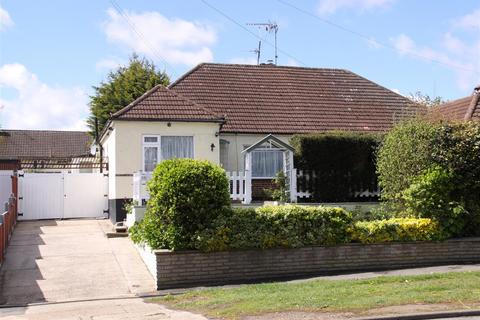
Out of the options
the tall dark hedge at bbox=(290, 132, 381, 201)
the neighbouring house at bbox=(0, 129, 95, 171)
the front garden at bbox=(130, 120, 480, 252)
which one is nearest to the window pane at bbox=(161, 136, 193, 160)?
the tall dark hedge at bbox=(290, 132, 381, 201)

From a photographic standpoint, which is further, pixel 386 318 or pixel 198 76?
pixel 198 76

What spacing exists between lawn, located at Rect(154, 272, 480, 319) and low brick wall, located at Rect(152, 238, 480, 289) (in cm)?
84

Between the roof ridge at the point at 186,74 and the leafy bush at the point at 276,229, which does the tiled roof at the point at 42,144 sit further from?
the leafy bush at the point at 276,229

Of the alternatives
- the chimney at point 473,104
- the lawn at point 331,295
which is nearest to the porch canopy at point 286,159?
the lawn at point 331,295

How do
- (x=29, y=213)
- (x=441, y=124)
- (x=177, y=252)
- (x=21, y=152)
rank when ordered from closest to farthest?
(x=177, y=252), (x=441, y=124), (x=29, y=213), (x=21, y=152)

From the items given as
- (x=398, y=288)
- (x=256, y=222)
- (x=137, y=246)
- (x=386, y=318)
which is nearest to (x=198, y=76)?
(x=137, y=246)

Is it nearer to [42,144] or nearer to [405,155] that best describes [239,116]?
[405,155]

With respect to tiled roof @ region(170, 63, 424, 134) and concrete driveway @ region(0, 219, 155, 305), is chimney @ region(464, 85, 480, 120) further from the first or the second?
concrete driveway @ region(0, 219, 155, 305)

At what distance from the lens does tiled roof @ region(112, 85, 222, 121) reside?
1941cm

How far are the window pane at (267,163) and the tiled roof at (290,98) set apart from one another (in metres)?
1.70

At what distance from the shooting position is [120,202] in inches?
758

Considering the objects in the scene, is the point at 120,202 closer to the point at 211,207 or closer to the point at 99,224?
the point at 99,224

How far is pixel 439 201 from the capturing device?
46.3ft

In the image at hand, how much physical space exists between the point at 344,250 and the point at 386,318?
4.93m
